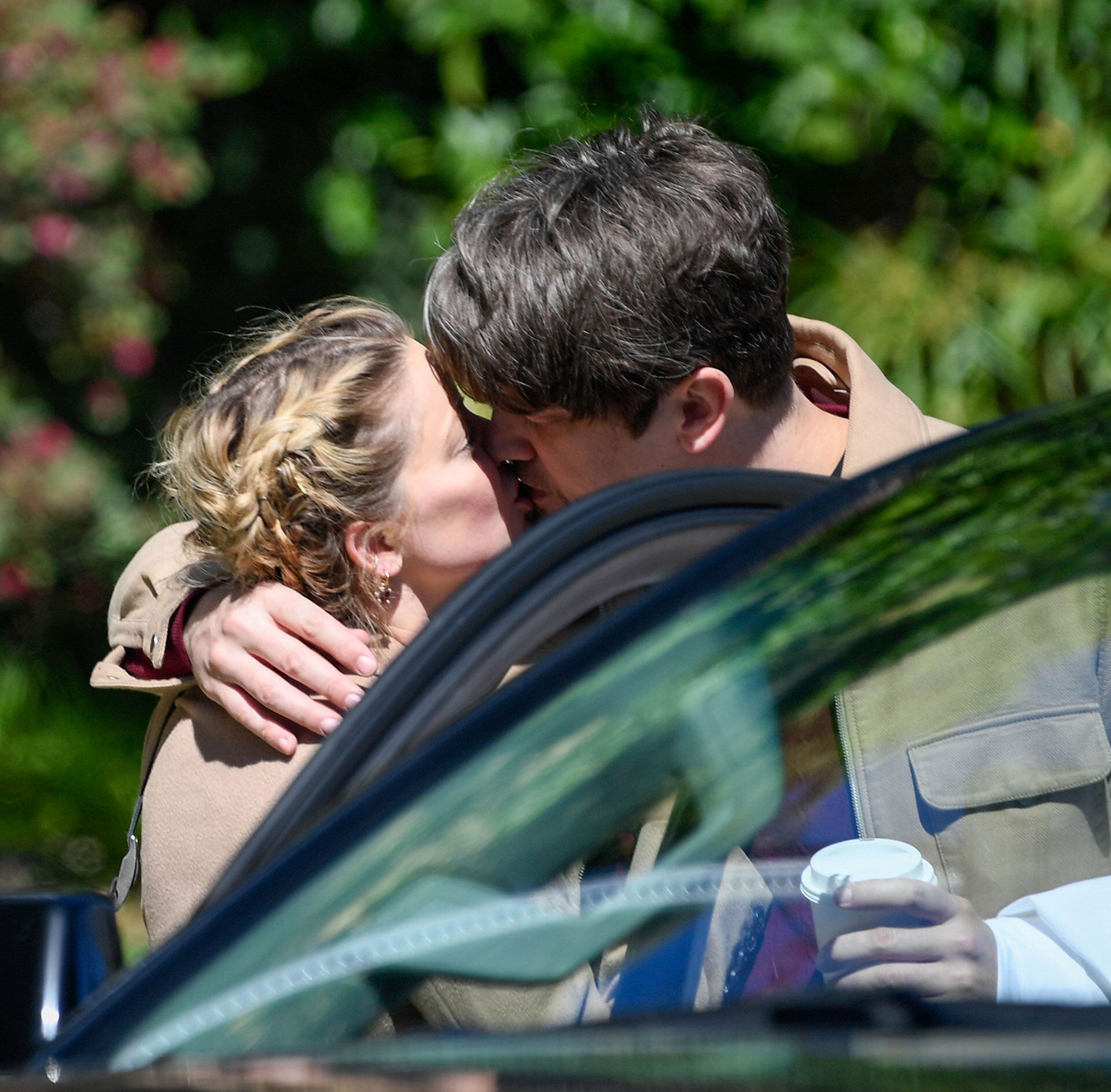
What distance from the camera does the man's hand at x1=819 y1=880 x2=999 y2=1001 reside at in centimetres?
103

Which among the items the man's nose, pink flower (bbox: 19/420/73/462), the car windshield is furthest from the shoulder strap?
pink flower (bbox: 19/420/73/462)

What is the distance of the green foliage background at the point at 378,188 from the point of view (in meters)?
4.74

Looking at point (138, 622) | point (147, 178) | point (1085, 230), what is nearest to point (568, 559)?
point (138, 622)

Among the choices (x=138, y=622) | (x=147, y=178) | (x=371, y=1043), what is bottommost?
(x=147, y=178)

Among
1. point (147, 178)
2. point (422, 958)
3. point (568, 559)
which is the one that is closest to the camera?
point (422, 958)

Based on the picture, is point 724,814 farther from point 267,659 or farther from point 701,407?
point 701,407

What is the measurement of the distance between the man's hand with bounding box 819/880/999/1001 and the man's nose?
1.42m

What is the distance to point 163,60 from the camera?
5191mm

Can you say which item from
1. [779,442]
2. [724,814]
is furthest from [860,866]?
[779,442]

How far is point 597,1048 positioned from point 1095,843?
492 mm

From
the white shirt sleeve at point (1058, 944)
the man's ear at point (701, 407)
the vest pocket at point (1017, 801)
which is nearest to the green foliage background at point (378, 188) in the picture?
the man's ear at point (701, 407)

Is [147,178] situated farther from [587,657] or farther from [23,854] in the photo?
[587,657]

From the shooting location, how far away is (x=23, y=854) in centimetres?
536

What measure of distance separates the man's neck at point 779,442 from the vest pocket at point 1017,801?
1291 millimetres
